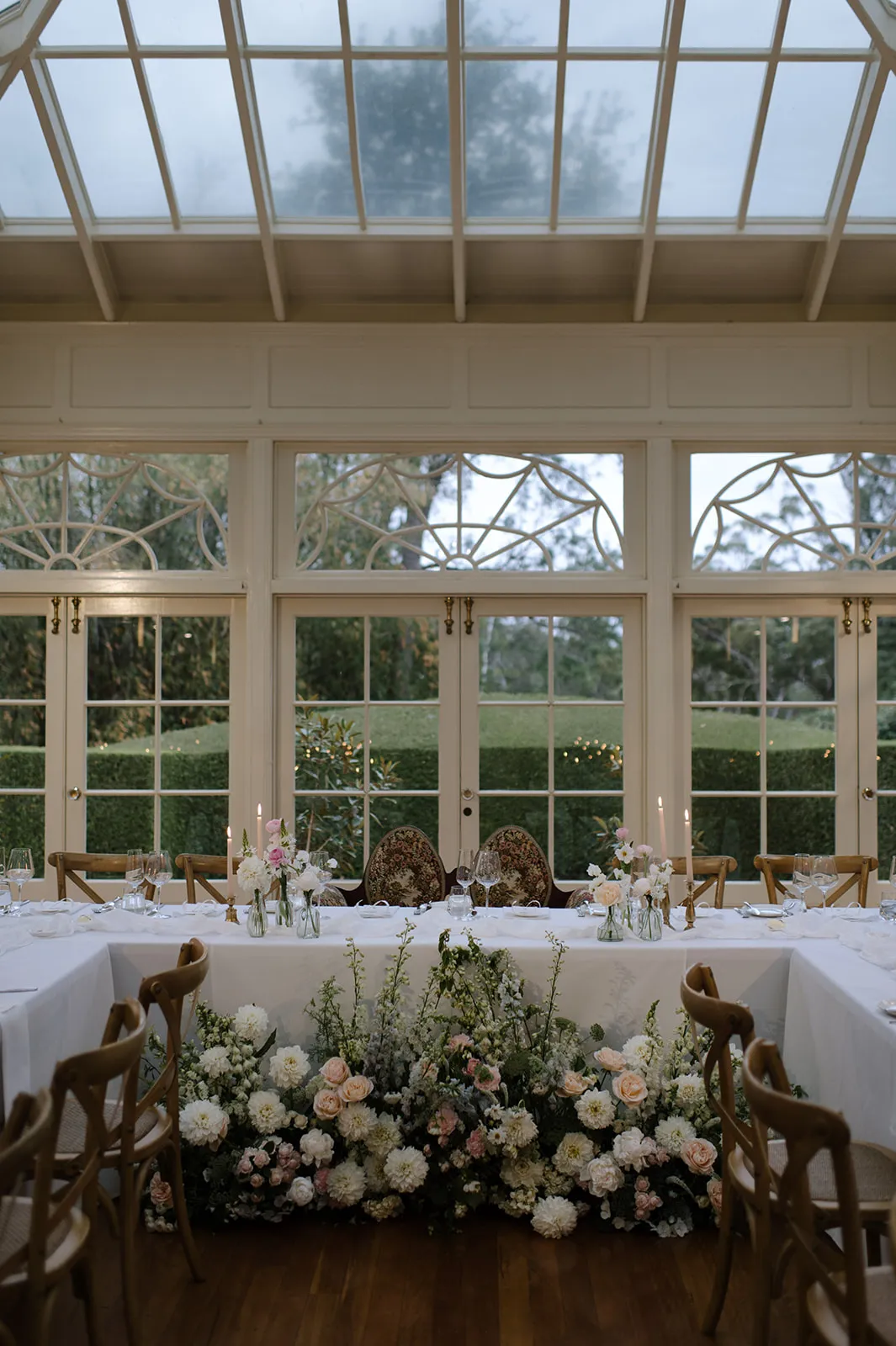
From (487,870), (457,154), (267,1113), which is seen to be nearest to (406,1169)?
(267,1113)

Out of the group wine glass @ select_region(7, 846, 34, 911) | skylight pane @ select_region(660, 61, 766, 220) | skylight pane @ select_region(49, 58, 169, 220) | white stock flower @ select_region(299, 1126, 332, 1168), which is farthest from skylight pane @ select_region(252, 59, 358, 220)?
white stock flower @ select_region(299, 1126, 332, 1168)

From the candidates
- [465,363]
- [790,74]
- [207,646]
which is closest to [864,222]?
[790,74]

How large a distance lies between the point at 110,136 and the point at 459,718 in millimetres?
3366

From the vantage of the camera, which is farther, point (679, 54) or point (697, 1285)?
point (679, 54)

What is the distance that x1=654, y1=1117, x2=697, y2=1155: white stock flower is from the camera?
9.86 ft

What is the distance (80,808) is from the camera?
5742 millimetres

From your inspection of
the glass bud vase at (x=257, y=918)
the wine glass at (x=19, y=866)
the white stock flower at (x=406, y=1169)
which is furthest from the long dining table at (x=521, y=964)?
the white stock flower at (x=406, y=1169)

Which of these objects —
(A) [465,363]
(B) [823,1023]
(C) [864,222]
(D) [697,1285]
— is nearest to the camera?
(D) [697,1285]

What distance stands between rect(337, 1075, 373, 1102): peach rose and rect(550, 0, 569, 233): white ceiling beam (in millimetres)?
4126

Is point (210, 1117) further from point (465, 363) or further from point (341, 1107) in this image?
point (465, 363)

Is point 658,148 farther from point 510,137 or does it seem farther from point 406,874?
point 406,874

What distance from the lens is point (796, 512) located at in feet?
18.8

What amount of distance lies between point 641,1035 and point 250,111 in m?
4.32

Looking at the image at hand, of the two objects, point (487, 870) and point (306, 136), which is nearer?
point (487, 870)
